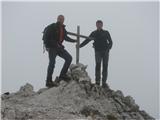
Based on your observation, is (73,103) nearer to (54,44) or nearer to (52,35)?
(54,44)

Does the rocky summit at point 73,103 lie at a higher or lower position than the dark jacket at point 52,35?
lower

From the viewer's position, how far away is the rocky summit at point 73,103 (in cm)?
1816

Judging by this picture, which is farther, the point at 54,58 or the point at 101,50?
the point at 101,50

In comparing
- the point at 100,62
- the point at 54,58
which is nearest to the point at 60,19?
the point at 54,58

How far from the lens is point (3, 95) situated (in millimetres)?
21281

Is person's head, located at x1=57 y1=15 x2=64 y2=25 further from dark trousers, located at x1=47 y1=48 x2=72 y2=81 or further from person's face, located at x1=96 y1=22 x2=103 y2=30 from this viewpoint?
person's face, located at x1=96 y1=22 x2=103 y2=30

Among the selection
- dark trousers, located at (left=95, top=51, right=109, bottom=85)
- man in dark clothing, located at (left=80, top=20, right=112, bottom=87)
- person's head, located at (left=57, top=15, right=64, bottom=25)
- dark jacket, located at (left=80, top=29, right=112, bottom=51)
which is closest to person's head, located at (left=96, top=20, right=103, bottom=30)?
man in dark clothing, located at (left=80, top=20, right=112, bottom=87)

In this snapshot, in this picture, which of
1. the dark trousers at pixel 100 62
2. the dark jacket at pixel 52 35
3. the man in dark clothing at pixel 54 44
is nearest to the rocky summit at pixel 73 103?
the dark trousers at pixel 100 62

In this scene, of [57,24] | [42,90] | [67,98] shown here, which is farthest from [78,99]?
[57,24]

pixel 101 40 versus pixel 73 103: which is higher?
pixel 101 40

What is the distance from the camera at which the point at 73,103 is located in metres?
19.6

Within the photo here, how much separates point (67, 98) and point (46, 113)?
204cm

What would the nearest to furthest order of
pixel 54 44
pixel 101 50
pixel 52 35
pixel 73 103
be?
pixel 73 103, pixel 54 44, pixel 52 35, pixel 101 50

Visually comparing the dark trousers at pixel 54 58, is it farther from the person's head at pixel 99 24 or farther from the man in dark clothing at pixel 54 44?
the person's head at pixel 99 24
